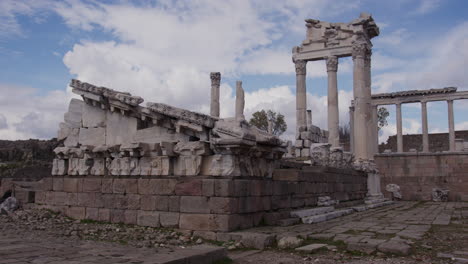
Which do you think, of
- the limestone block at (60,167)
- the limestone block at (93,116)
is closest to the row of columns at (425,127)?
the limestone block at (93,116)

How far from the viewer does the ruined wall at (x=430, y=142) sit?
46638 millimetres

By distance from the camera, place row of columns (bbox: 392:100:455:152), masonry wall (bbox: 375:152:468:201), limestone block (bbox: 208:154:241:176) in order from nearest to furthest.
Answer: limestone block (bbox: 208:154:241:176) < masonry wall (bbox: 375:152:468:201) < row of columns (bbox: 392:100:455:152)

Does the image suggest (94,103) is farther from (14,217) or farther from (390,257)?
(390,257)

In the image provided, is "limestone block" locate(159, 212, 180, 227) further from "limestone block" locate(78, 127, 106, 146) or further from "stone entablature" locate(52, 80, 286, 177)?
"limestone block" locate(78, 127, 106, 146)

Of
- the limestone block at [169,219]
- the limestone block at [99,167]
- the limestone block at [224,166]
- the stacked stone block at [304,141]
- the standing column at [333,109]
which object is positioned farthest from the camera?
the standing column at [333,109]

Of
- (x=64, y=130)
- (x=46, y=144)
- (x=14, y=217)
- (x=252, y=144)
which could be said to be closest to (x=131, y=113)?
(x=64, y=130)

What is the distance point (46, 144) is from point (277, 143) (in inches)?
718

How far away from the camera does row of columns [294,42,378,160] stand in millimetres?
20825

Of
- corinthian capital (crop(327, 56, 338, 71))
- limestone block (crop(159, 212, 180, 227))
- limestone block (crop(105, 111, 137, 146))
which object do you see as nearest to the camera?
limestone block (crop(159, 212, 180, 227))

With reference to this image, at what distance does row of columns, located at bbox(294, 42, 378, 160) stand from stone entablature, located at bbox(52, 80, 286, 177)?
9534 mm

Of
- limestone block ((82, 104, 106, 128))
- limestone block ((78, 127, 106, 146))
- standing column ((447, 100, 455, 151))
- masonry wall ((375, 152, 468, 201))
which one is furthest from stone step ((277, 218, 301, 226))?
standing column ((447, 100, 455, 151))

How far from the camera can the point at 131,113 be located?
31.2 feet

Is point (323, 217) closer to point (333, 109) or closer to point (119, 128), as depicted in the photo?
point (119, 128)

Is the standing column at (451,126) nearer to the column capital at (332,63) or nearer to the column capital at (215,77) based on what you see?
the column capital at (332,63)
